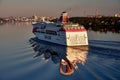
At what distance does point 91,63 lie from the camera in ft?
78.9

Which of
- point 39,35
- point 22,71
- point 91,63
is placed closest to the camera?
point 22,71

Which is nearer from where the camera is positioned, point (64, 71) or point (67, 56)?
point (64, 71)

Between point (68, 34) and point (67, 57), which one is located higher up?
point (68, 34)

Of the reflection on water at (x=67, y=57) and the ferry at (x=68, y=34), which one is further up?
the ferry at (x=68, y=34)

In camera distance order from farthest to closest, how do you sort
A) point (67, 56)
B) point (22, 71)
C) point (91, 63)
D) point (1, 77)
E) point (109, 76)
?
1. point (67, 56)
2. point (91, 63)
3. point (22, 71)
4. point (1, 77)
5. point (109, 76)

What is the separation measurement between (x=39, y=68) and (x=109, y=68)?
5.78 metres

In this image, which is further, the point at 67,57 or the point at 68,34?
the point at 68,34

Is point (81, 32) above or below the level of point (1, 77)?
above

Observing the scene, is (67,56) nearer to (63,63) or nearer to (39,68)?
(63,63)

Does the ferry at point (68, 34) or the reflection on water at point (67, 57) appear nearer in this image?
the reflection on water at point (67, 57)

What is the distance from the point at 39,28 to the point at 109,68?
94.6 ft

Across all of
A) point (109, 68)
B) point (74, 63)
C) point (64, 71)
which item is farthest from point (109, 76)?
point (74, 63)

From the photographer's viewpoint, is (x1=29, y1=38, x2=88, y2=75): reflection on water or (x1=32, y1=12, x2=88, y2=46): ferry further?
(x1=32, y1=12, x2=88, y2=46): ferry

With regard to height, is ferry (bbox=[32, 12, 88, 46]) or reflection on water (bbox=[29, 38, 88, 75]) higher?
ferry (bbox=[32, 12, 88, 46])
